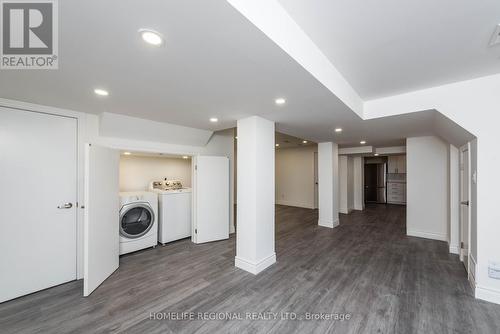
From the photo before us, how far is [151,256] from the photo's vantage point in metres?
3.15

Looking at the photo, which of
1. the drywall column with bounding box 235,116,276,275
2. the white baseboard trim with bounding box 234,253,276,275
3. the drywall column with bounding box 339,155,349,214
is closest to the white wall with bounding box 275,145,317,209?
the drywall column with bounding box 339,155,349,214

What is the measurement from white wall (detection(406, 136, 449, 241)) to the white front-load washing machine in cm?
513

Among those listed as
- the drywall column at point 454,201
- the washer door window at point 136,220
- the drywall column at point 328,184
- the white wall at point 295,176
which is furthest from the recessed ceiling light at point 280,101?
the white wall at point 295,176

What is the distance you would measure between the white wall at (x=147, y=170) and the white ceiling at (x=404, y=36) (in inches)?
149

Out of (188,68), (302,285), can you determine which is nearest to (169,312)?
(302,285)

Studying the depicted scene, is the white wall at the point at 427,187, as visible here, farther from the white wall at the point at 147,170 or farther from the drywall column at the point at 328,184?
the white wall at the point at 147,170

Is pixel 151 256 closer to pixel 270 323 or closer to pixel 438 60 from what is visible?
pixel 270 323

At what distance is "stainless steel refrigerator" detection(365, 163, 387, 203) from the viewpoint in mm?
8352

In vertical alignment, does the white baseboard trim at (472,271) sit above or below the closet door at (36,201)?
below

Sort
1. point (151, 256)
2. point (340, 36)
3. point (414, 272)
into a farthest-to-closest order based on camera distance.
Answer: point (151, 256)
point (414, 272)
point (340, 36)

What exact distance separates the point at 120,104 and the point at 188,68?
1331mm

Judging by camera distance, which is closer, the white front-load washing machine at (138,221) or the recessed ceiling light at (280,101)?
the recessed ceiling light at (280,101)

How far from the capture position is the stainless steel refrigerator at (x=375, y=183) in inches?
329

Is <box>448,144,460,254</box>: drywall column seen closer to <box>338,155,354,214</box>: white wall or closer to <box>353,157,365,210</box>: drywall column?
<box>338,155,354,214</box>: white wall
